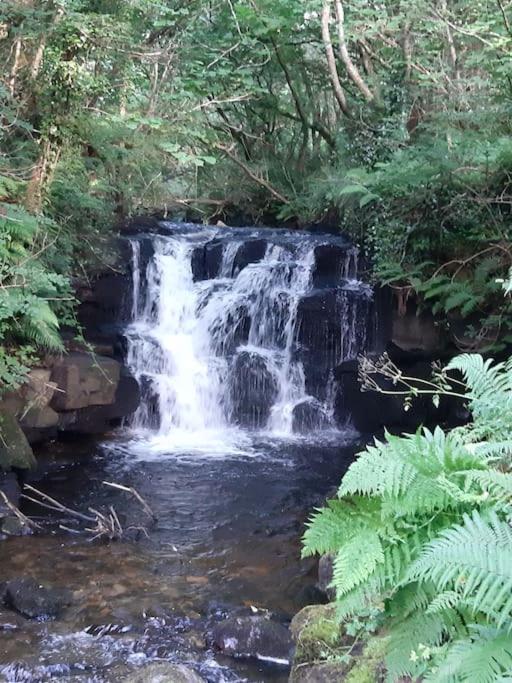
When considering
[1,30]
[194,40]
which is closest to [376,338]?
[194,40]

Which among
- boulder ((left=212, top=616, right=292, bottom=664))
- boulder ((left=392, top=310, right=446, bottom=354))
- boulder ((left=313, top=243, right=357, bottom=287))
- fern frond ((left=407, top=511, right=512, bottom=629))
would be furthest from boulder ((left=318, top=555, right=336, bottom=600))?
boulder ((left=313, top=243, right=357, bottom=287))

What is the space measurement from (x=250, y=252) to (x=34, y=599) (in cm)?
860

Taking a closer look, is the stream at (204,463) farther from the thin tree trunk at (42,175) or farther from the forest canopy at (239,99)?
the thin tree trunk at (42,175)

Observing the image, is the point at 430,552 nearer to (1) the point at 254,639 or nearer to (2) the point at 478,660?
(2) the point at 478,660

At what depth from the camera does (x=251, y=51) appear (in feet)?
45.3

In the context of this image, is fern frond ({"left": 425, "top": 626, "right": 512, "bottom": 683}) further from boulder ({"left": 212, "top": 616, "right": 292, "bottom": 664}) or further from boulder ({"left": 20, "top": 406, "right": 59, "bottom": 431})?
boulder ({"left": 20, "top": 406, "right": 59, "bottom": 431})

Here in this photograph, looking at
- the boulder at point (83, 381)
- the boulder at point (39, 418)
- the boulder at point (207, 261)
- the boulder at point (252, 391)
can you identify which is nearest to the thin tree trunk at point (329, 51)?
the boulder at point (207, 261)

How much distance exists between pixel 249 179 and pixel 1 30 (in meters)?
9.53

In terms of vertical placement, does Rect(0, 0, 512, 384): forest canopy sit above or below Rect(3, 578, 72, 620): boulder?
above

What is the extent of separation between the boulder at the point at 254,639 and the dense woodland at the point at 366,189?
4.71 ft

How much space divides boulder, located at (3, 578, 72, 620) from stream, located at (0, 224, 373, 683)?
10 centimetres

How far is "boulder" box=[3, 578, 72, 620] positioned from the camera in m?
5.48

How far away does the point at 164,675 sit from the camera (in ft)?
13.6

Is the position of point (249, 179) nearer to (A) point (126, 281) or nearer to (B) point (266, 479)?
(A) point (126, 281)
